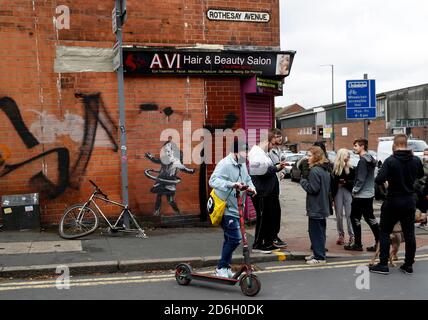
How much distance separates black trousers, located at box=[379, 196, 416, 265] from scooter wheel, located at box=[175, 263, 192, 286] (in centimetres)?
278

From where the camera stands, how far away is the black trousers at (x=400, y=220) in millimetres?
7043

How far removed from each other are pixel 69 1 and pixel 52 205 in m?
3.98

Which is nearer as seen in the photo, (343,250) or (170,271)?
(170,271)

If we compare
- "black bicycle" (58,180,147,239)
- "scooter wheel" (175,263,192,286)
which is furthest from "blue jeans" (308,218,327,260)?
"black bicycle" (58,180,147,239)

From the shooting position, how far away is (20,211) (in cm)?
940

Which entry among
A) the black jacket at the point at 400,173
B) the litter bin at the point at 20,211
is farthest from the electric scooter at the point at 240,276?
the litter bin at the point at 20,211

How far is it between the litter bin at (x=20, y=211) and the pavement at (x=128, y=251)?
164mm

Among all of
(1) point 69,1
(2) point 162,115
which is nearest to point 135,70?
(2) point 162,115

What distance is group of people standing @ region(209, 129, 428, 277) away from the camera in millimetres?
6422

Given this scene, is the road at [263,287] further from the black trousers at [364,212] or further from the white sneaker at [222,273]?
the black trousers at [364,212]

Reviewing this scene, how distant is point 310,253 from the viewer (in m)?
8.16

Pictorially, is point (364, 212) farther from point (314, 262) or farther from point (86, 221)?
point (86, 221)
